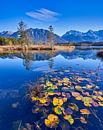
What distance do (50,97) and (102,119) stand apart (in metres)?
4.69

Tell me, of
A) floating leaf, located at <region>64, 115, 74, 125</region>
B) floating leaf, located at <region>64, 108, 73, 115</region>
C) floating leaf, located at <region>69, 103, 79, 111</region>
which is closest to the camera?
floating leaf, located at <region>64, 115, 74, 125</region>

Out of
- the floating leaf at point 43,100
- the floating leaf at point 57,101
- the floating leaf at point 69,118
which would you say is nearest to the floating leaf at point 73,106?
the floating leaf at point 57,101

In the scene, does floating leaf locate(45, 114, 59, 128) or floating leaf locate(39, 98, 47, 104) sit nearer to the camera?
floating leaf locate(45, 114, 59, 128)

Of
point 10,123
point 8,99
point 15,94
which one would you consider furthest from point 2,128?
point 15,94

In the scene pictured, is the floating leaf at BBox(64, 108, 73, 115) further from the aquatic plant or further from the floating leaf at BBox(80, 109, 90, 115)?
the floating leaf at BBox(80, 109, 90, 115)

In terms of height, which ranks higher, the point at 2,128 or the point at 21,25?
the point at 21,25

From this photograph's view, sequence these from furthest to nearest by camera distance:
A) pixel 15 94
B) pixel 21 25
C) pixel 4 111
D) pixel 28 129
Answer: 1. pixel 21 25
2. pixel 15 94
3. pixel 4 111
4. pixel 28 129

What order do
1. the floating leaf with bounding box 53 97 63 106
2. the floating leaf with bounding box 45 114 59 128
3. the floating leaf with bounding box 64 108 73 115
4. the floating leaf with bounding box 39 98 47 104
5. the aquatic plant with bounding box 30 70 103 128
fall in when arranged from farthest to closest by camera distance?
the floating leaf with bounding box 39 98 47 104 < the floating leaf with bounding box 53 97 63 106 < the floating leaf with bounding box 64 108 73 115 < the aquatic plant with bounding box 30 70 103 128 < the floating leaf with bounding box 45 114 59 128

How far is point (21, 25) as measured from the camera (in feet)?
306

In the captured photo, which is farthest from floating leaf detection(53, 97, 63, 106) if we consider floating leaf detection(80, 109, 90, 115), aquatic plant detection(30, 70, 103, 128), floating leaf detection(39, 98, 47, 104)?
floating leaf detection(80, 109, 90, 115)

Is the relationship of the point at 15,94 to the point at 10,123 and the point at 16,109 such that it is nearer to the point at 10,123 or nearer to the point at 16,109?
the point at 16,109

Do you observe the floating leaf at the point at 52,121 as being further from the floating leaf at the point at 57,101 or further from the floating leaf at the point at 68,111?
the floating leaf at the point at 57,101

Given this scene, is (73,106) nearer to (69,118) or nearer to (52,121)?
(69,118)

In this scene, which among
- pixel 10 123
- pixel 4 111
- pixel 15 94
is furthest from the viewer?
pixel 15 94
